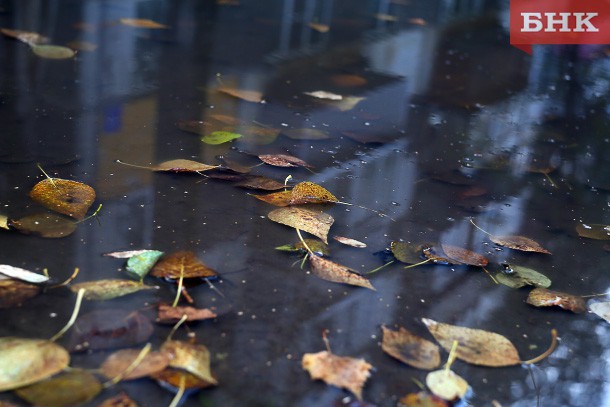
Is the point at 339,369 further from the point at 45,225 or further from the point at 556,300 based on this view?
the point at 45,225

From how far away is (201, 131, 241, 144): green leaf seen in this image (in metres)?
1.73

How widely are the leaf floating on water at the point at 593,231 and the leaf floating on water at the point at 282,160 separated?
0.62m

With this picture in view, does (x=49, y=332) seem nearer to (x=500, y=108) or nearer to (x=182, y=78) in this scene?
(x=182, y=78)

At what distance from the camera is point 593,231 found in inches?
60.2

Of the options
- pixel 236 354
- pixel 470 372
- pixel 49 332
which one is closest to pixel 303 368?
pixel 236 354

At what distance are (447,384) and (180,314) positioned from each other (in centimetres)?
39

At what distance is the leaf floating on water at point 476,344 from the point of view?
1040mm

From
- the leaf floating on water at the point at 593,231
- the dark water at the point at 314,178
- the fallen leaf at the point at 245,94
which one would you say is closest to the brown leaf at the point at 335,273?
the dark water at the point at 314,178

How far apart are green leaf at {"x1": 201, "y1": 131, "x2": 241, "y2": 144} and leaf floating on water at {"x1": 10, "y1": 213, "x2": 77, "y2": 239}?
53cm

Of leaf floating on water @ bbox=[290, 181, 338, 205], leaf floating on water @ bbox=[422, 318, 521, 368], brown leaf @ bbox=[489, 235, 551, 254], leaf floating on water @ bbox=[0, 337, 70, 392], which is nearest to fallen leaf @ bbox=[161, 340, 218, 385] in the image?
leaf floating on water @ bbox=[0, 337, 70, 392]

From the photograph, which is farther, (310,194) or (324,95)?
(324,95)

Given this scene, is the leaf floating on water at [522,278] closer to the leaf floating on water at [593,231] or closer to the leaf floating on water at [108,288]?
the leaf floating on water at [593,231]

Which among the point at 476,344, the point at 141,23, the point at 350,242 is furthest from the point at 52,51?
the point at 476,344

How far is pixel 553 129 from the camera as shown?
7.26 ft
